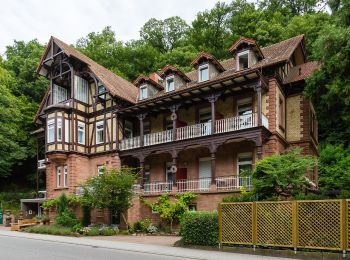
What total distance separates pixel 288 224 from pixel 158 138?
14.6 m

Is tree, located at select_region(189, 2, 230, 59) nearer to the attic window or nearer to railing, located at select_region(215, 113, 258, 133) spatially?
the attic window

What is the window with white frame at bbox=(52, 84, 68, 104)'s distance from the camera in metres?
30.6

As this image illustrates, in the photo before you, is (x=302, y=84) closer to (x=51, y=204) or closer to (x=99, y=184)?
(x=99, y=184)

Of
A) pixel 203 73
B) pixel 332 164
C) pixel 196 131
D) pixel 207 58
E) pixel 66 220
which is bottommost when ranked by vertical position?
pixel 66 220

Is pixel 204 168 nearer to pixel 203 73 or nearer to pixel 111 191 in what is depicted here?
pixel 203 73

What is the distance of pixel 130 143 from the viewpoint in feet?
91.7

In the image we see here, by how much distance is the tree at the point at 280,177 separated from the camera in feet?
51.4

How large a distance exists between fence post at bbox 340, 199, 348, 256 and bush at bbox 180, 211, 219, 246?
4.64 m

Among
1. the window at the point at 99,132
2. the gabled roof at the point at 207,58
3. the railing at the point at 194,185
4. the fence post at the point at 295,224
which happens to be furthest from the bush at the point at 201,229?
the window at the point at 99,132

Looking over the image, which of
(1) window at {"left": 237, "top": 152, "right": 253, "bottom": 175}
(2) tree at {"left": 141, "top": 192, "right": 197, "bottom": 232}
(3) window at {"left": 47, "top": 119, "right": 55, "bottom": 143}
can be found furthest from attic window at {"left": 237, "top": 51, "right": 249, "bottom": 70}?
(3) window at {"left": 47, "top": 119, "right": 55, "bottom": 143}

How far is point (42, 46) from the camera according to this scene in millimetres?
51969

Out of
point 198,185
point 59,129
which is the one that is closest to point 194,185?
point 198,185

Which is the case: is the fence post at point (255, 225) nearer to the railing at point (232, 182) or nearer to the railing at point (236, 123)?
the railing at point (232, 182)

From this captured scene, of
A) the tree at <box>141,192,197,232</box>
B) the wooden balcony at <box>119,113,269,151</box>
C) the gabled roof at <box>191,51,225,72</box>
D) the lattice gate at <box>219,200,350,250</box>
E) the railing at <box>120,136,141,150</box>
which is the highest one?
the gabled roof at <box>191,51,225,72</box>
